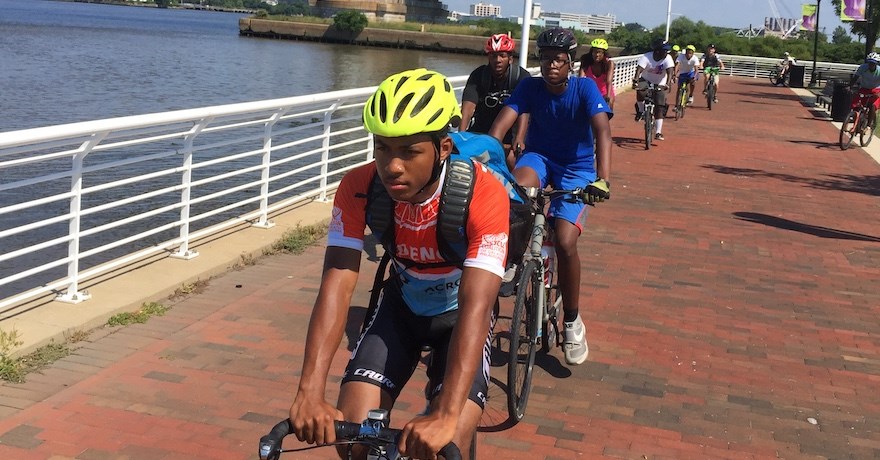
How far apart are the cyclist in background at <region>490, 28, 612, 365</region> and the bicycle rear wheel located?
15295 millimetres

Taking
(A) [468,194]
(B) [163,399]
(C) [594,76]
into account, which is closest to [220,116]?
(B) [163,399]

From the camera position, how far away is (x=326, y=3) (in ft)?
381

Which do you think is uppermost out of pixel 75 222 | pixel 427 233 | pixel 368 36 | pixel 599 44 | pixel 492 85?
pixel 368 36

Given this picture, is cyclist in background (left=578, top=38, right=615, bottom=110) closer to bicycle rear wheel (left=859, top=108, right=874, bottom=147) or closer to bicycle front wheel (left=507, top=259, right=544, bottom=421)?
bicycle rear wheel (left=859, top=108, right=874, bottom=147)

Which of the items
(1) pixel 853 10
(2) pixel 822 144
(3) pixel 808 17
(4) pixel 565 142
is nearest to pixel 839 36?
(3) pixel 808 17

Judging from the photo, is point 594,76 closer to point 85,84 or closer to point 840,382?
point 840,382

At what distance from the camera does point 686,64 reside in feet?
81.1

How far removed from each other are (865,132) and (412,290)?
756 inches

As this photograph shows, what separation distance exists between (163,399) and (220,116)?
11.0 ft

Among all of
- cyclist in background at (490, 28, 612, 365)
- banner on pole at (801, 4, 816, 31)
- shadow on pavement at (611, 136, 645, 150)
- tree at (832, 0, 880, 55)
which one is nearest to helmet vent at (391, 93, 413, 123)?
cyclist in background at (490, 28, 612, 365)

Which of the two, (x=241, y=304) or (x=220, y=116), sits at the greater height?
(x=220, y=116)

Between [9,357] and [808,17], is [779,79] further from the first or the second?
[9,357]

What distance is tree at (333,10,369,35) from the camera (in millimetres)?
103812

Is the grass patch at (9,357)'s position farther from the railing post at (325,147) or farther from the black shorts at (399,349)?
the railing post at (325,147)
